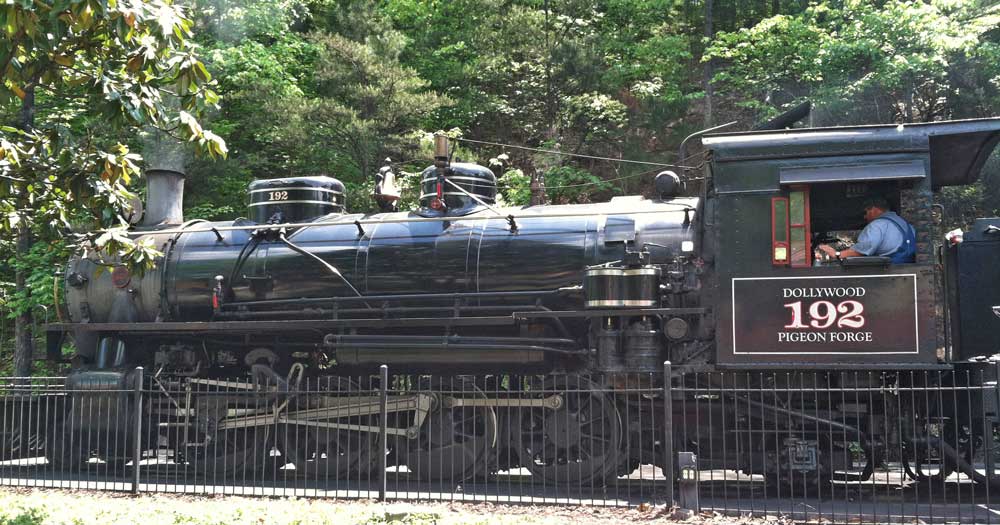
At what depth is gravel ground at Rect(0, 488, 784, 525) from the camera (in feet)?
22.4

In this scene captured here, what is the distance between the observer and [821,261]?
805cm

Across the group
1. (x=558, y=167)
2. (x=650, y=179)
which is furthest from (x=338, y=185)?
(x=650, y=179)

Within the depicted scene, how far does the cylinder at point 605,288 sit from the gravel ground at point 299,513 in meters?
1.87

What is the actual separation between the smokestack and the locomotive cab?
723 cm

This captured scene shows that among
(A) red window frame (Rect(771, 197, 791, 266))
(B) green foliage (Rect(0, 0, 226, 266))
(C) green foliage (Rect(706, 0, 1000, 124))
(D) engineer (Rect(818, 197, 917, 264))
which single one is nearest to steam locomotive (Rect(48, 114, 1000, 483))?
(A) red window frame (Rect(771, 197, 791, 266))

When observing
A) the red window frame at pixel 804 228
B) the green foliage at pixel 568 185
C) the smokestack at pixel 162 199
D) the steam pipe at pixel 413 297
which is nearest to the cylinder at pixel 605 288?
the steam pipe at pixel 413 297

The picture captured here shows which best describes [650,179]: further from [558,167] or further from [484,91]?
[484,91]

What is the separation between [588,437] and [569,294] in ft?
4.77

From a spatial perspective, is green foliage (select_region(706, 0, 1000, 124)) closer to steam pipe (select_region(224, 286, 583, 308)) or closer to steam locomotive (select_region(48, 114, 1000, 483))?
steam locomotive (select_region(48, 114, 1000, 483))

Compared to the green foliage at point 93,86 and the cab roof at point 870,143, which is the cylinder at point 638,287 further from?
the green foliage at point 93,86

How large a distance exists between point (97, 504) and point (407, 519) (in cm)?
310

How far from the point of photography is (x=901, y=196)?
757cm

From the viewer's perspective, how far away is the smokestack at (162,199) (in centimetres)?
1133

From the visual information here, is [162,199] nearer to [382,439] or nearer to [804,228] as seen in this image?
[382,439]
